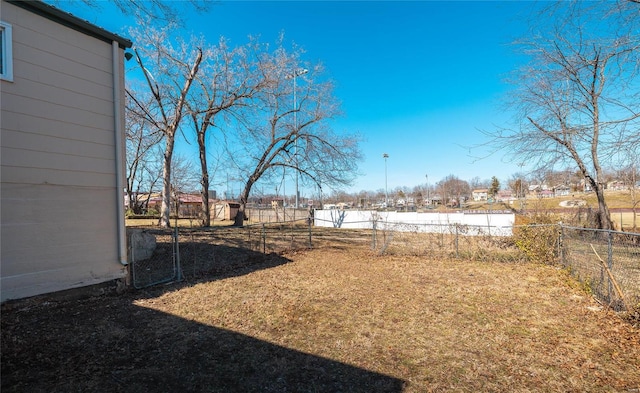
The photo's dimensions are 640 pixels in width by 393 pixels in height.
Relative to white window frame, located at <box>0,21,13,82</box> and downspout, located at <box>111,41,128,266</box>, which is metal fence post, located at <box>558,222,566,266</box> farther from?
white window frame, located at <box>0,21,13,82</box>

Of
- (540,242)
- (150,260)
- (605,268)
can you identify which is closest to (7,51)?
(150,260)

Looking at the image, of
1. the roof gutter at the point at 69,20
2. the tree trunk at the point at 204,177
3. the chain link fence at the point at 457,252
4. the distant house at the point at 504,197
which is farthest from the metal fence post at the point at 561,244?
the distant house at the point at 504,197

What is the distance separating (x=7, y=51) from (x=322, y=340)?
6.11m

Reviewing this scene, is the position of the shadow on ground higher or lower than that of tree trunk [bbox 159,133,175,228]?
lower

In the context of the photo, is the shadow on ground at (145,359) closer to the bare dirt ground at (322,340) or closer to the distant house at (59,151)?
the bare dirt ground at (322,340)

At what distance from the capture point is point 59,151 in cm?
499

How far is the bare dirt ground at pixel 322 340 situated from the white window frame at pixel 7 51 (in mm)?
3383

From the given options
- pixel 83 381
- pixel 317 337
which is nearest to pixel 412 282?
pixel 317 337

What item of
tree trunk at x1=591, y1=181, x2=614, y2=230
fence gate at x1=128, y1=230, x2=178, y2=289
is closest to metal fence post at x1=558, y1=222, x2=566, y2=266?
tree trunk at x1=591, y1=181, x2=614, y2=230

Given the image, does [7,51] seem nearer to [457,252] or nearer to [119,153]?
[119,153]

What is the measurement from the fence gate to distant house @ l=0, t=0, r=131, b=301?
0.67m

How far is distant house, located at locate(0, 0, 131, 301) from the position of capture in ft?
14.8

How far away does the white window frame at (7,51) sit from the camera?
14.6 feet

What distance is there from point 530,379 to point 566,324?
2.09 m
